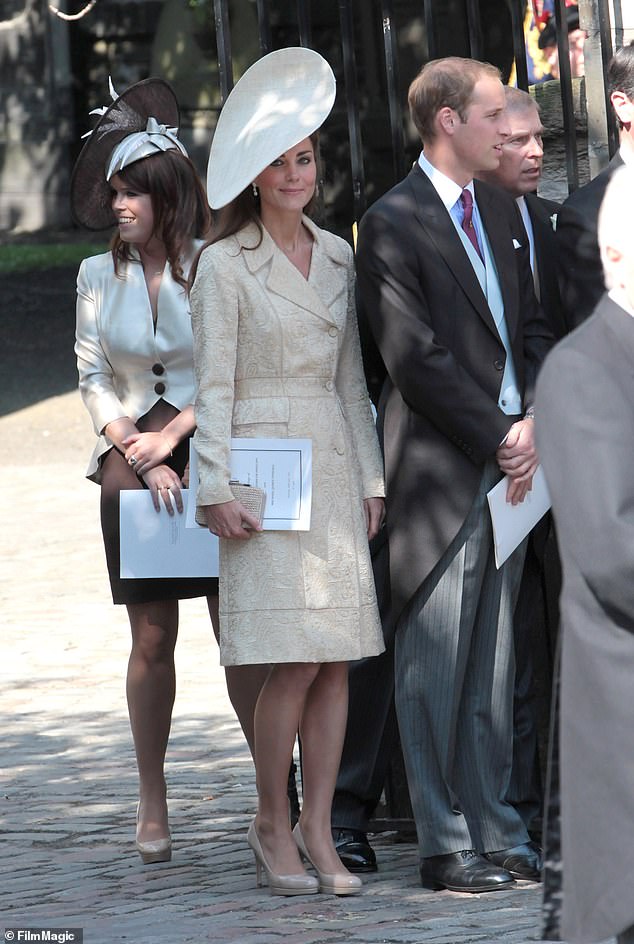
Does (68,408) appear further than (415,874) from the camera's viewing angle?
Yes

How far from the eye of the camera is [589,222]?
479 cm

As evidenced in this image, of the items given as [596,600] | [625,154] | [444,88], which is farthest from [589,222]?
[596,600]

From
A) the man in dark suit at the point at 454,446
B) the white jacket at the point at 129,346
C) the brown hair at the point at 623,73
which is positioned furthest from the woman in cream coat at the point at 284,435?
the brown hair at the point at 623,73

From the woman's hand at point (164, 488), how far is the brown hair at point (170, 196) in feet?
1.89

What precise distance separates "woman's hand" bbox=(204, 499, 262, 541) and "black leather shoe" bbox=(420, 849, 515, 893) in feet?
3.40

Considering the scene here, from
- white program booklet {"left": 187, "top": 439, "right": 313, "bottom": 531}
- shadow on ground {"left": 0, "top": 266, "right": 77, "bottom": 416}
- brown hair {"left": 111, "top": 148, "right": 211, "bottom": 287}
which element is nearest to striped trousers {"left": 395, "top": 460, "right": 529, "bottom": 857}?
white program booklet {"left": 187, "top": 439, "right": 313, "bottom": 531}

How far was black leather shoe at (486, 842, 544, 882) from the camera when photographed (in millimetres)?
4855

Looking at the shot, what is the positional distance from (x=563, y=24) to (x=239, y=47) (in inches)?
591

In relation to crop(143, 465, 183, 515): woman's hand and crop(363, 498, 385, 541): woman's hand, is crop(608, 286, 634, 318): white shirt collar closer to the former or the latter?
crop(363, 498, 385, 541): woman's hand

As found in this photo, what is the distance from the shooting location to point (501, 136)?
4.88 m

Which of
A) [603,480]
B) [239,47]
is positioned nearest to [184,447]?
[603,480]

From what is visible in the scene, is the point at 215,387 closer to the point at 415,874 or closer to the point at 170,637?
the point at 170,637

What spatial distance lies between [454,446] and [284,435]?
0.46m

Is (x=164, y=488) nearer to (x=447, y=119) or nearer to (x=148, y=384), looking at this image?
(x=148, y=384)
